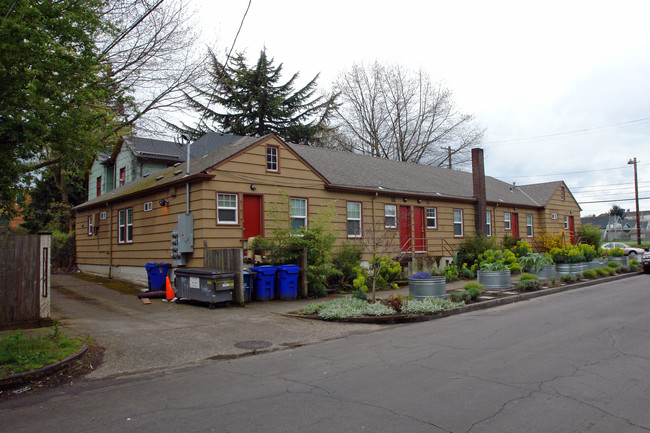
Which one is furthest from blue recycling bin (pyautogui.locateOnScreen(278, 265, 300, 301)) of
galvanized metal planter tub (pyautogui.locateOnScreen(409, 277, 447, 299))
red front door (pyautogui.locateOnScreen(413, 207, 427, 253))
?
red front door (pyautogui.locateOnScreen(413, 207, 427, 253))

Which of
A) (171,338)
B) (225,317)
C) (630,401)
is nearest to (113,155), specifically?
(225,317)

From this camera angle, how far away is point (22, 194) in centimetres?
1071

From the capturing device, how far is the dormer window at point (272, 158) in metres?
16.5

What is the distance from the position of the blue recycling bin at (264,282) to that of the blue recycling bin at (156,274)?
3725mm

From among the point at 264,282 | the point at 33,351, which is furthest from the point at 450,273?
the point at 33,351

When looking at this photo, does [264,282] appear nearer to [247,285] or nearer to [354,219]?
[247,285]

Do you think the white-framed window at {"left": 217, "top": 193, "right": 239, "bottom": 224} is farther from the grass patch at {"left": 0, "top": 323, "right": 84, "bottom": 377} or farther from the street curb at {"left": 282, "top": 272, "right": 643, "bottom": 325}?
the grass patch at {"left": 0, "top": 323, "right": 84, "bottom": 377}

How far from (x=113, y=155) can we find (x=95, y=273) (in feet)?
24.5

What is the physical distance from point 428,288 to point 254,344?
5553 millimetres

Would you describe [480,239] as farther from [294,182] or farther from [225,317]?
[225,317]

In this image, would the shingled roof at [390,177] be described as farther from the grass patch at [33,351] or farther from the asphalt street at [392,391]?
the grass patch at [33,351]

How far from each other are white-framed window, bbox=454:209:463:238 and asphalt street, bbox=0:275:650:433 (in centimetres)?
1586

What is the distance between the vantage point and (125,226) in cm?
1972

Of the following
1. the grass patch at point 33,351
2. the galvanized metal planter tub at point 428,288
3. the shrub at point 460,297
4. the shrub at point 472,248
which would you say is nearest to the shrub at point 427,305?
the galvanized metal planter tub at point 428,288
